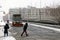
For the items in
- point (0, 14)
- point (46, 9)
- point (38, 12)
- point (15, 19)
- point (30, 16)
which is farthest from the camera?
point (30, 16)

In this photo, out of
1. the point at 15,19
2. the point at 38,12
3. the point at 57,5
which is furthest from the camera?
the point at 38,12

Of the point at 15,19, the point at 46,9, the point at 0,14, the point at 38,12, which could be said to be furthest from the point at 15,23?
the point at 38,12

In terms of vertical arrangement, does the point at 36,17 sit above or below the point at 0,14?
below

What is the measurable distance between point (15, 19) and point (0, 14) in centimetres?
692

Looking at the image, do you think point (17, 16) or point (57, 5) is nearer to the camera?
point (17, 16)

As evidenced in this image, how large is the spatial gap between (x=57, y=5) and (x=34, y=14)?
30083 mm

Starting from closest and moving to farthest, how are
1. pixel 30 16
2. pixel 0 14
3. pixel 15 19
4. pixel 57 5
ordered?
pixel 15 19 < pixel 0 14 < pixel 57 5 < pixel 30 16

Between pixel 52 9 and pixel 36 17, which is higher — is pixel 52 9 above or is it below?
above

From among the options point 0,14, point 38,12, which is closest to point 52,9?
point 38,12

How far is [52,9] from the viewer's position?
6112 centimetres

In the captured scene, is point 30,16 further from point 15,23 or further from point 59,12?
point 15,23

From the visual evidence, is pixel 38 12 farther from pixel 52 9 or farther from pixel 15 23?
pixel 15 23

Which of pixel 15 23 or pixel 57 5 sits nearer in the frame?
pixel 15 23

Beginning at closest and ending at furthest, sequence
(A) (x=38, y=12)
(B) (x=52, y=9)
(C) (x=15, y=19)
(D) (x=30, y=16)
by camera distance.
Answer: (C) (x=15, y=19) < (B) (x=52, y=9) < (A) (x=38, y=12) < (D) (x=30, y=16)
